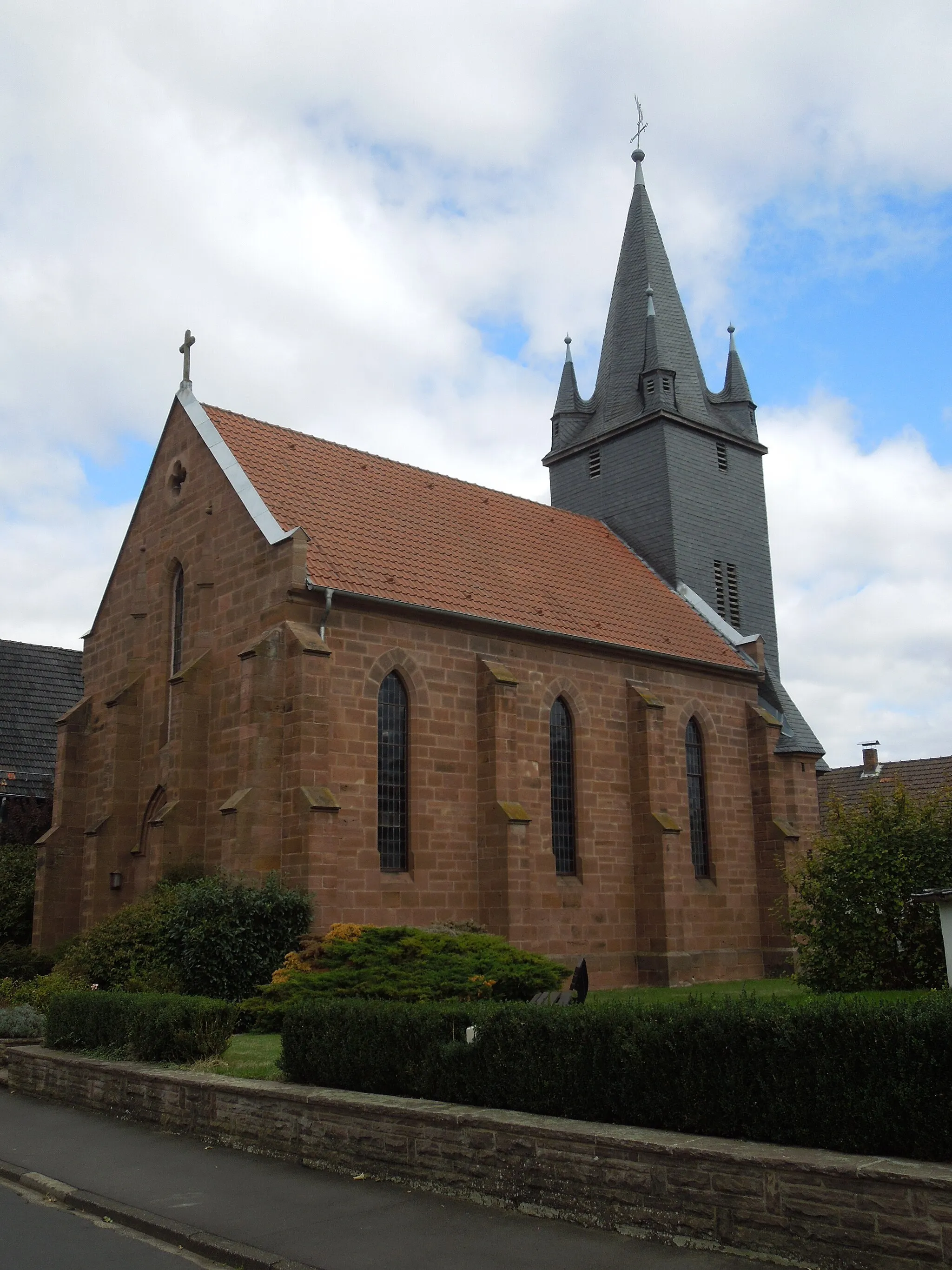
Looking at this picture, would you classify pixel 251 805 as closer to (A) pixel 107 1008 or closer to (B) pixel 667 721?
(A) pixel 107 1008

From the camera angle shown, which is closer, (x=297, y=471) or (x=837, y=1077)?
(x=837, y=1077)

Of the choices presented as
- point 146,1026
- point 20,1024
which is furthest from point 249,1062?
point 20,1024

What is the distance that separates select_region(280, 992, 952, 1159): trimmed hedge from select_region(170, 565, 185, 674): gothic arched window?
1449 centimetres

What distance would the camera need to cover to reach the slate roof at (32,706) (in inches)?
1109

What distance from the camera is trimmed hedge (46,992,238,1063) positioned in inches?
500

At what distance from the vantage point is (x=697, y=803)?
27266 millimetres

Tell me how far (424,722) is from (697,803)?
8.44m

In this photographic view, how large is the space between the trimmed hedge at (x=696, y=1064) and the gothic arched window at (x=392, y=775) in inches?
411

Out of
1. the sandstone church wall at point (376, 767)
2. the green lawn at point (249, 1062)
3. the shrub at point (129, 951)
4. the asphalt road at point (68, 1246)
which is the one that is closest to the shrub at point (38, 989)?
the shrub at point (129, 951)

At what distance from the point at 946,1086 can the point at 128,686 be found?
67.3 feet

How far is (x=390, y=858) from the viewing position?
21109mm

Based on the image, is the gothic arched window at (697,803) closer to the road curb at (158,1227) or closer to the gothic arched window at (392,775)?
the gothic arched window at (392,775)

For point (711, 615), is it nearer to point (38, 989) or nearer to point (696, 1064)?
point (38, 989)

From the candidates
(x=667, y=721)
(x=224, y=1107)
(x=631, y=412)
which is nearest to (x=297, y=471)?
(x=667, y=721)
